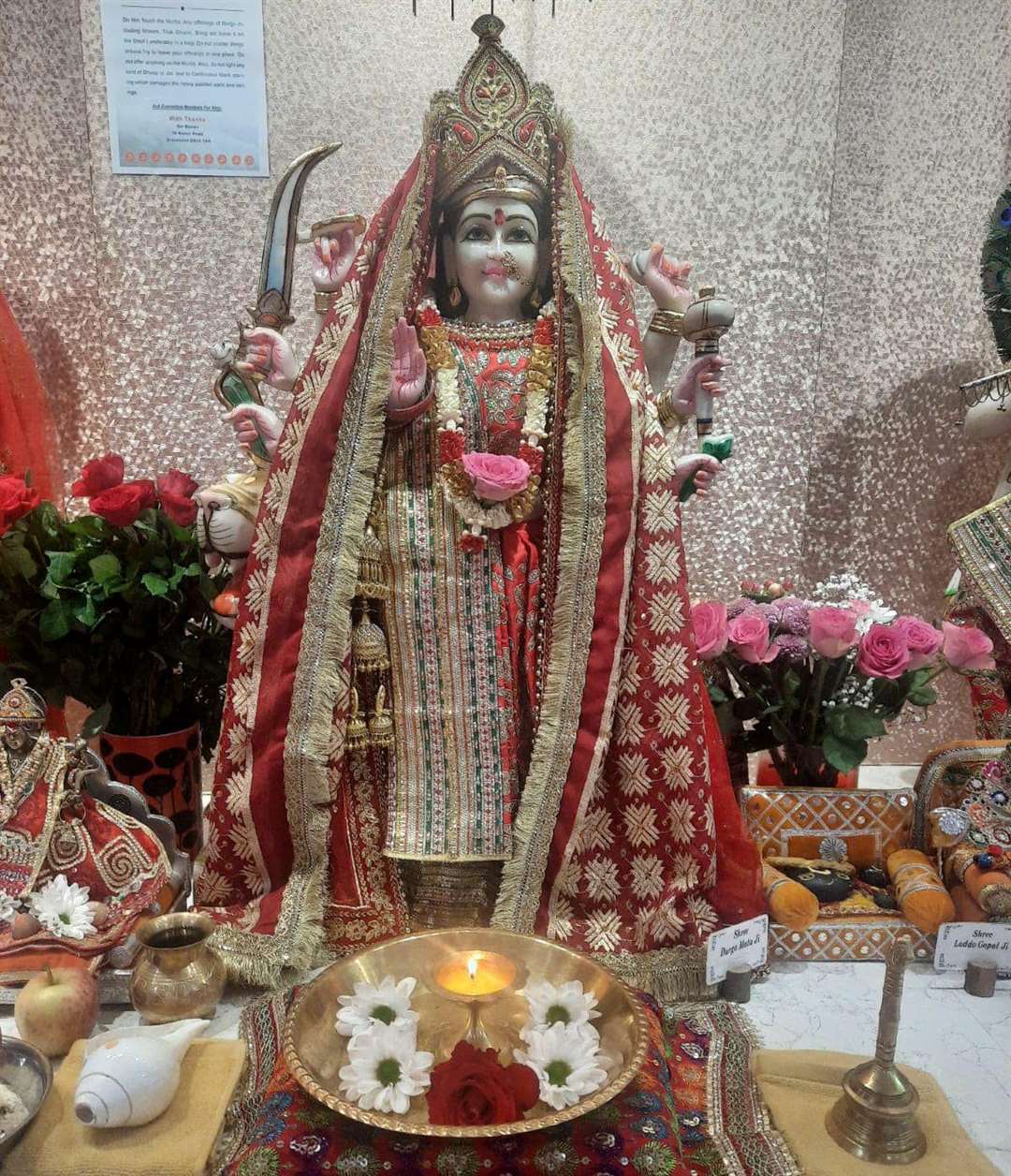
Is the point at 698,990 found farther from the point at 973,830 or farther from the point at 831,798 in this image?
the point at 973,830

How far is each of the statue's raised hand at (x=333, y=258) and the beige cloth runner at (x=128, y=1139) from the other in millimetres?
1382

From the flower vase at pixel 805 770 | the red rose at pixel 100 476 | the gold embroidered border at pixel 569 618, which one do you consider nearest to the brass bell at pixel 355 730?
the gold embroidered border at pixel 569 618

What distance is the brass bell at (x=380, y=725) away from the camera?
1.93 metres

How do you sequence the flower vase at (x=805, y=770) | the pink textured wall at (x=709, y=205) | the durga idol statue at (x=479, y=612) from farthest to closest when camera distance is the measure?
1. the pink textured wall at (x=709, y=205)
2. the flower vase at (x=805, y=770)
3. the durga idol statue at (x=479, y=612)

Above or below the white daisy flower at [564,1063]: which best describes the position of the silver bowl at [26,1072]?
below

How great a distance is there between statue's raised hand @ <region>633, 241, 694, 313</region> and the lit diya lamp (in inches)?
49.2

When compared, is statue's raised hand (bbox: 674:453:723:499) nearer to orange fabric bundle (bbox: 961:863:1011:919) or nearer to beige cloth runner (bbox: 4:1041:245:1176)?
orange fabric bundle (bbox: 961:863:1011:919)

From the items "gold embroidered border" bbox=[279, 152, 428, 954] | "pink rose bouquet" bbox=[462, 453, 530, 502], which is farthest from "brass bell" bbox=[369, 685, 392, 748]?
"pink rose bouquet" bbox=[462, 453, 530, 502]

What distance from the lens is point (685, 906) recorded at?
1.84m

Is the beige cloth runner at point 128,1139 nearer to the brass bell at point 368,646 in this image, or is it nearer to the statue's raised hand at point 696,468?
the brass bell at point 368,646

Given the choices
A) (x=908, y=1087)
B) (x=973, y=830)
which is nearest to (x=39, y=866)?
(x=908, y=1087)

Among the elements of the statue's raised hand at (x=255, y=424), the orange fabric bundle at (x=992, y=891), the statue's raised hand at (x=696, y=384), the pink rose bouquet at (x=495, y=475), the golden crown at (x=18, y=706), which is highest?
the statue's raised hand at (x=696, y=384)

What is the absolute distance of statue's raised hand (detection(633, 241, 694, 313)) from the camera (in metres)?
1.92

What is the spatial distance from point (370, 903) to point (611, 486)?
931 mm
